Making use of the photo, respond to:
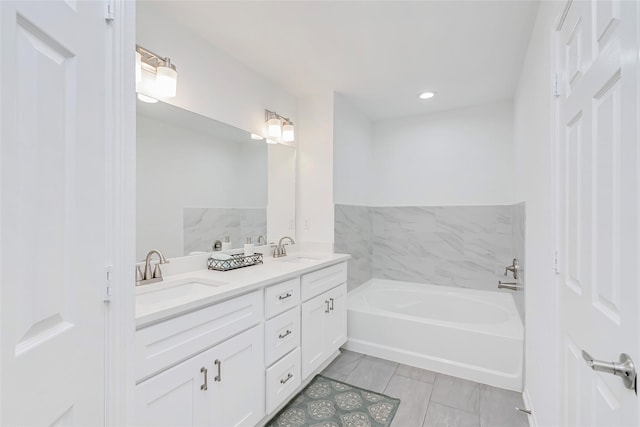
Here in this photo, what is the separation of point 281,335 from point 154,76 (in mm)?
1668

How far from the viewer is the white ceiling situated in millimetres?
1647

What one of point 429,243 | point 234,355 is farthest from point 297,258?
point 429,243

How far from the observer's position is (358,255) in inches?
128

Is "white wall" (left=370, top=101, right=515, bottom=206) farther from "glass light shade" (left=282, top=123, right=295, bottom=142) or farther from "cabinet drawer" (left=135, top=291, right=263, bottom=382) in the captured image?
"cabinet drawer" (left=135, top=291, right=263, bottom=382)

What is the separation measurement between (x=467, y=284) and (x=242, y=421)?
2.64 meters

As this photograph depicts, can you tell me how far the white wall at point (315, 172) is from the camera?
276cm

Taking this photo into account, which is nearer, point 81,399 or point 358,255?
point 81,399

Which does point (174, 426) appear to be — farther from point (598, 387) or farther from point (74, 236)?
point (598, 387)

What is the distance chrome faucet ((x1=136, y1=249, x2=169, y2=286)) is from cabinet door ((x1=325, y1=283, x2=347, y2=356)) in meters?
1.24

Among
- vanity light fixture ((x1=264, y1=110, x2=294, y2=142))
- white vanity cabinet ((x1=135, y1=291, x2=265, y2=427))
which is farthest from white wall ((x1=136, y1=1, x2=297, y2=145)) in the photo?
white vanity cabinet ((x1=135, y1=291, x2=265, y2=427))

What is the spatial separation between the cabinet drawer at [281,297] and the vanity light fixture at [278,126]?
4.27ft

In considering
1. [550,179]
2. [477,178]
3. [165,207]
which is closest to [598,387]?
[550,179]

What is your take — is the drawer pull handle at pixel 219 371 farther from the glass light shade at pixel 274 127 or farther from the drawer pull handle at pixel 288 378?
the glass light shade at pixel 274 127

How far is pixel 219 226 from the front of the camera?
6.92 feet
